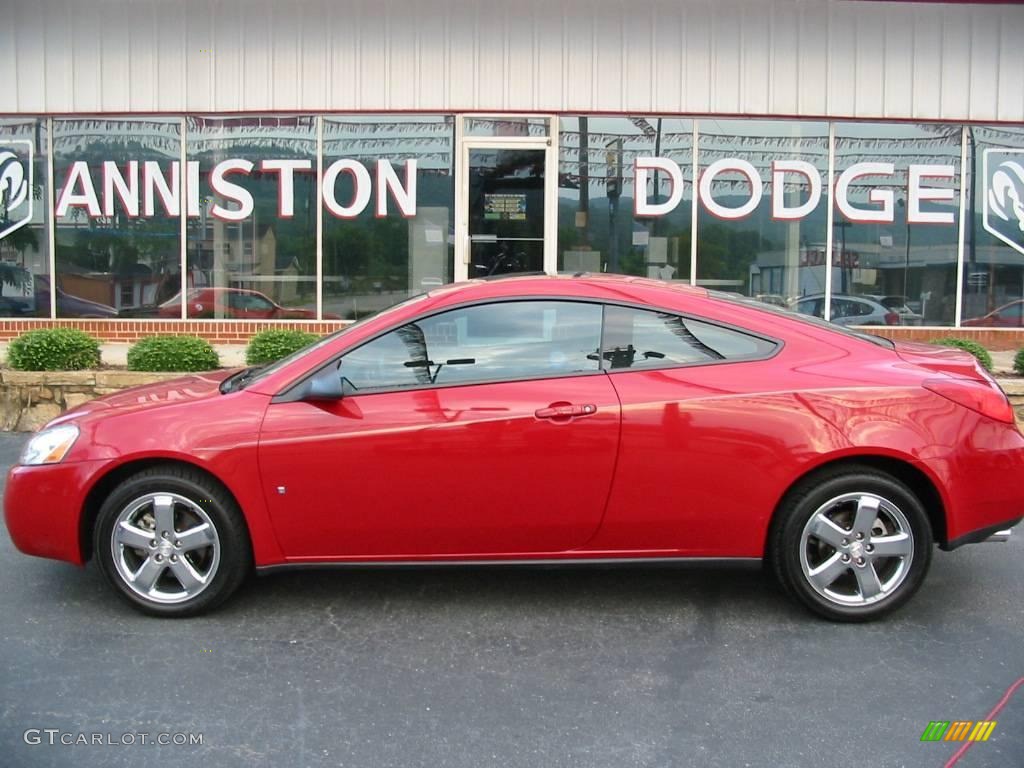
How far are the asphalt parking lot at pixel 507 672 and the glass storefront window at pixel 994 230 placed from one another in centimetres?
727

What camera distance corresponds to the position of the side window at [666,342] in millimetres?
4148

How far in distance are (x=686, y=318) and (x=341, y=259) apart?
24.9 ft

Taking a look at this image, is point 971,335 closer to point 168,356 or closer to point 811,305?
point 811,305

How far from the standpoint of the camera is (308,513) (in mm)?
4035

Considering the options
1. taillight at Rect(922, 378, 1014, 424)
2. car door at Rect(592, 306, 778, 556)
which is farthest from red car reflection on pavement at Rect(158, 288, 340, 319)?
taillight at Rect(922, 378, 1014, 424)

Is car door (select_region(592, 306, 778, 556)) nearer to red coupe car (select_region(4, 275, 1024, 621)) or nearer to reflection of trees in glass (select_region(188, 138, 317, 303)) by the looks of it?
red coupe car (select_region(4, 275, 1024, 621))

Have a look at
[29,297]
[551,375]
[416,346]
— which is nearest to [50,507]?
[416,346]

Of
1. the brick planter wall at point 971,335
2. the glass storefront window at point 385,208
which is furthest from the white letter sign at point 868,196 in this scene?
the glass storefront window at point 385,208

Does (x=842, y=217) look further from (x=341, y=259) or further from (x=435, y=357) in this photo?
(x=435, y=357)

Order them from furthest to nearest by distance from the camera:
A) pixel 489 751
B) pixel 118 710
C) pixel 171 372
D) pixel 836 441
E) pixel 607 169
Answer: pixel 607 169, pixel 171 372, pixel 836 441, pixel 118 710, pixel 489 751

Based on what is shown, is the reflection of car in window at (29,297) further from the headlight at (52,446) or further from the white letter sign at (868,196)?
the white letter sign at (868,196)

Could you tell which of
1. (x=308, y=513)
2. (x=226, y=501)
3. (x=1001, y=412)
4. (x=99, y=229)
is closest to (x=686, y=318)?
(x=1001, y=412)

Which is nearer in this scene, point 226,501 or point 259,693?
point 259,693

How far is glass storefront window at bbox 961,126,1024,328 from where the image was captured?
10.9m
